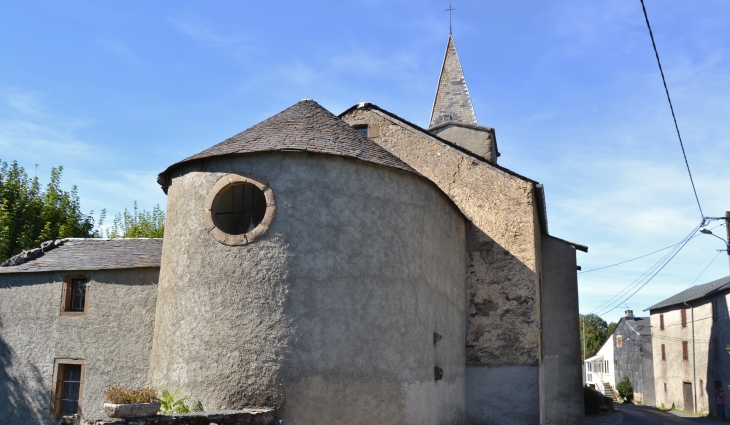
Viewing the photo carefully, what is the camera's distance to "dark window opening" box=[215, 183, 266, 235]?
35.9 feet

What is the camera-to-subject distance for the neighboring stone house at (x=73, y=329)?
521 inches

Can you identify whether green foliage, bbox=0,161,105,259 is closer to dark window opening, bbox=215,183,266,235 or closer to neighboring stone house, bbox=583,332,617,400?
dark window opening, bbox=215,183,266,235

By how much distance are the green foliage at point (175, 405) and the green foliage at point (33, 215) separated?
63.6 ft

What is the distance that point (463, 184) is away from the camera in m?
15.6

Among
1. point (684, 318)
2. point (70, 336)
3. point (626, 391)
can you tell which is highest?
point (684, 318)

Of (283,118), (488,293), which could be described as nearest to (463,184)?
(488,293)

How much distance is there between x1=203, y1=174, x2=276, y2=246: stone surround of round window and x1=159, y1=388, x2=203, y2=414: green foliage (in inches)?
101

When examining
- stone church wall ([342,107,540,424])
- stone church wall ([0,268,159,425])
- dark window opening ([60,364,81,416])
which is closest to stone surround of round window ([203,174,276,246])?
stone church wall ([0,268,159,425])

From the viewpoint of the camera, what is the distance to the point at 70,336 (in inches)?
544

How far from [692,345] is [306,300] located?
2929cm

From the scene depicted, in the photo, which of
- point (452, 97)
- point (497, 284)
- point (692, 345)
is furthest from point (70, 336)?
point (692, 345)

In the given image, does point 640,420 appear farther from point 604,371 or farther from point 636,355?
point 604,371

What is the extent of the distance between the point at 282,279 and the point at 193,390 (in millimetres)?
2294

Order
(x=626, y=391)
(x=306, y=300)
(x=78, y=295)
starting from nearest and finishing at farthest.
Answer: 1. (x=306, y=300)
2. (x=78, y=295)
3. (x=626, y=391)
